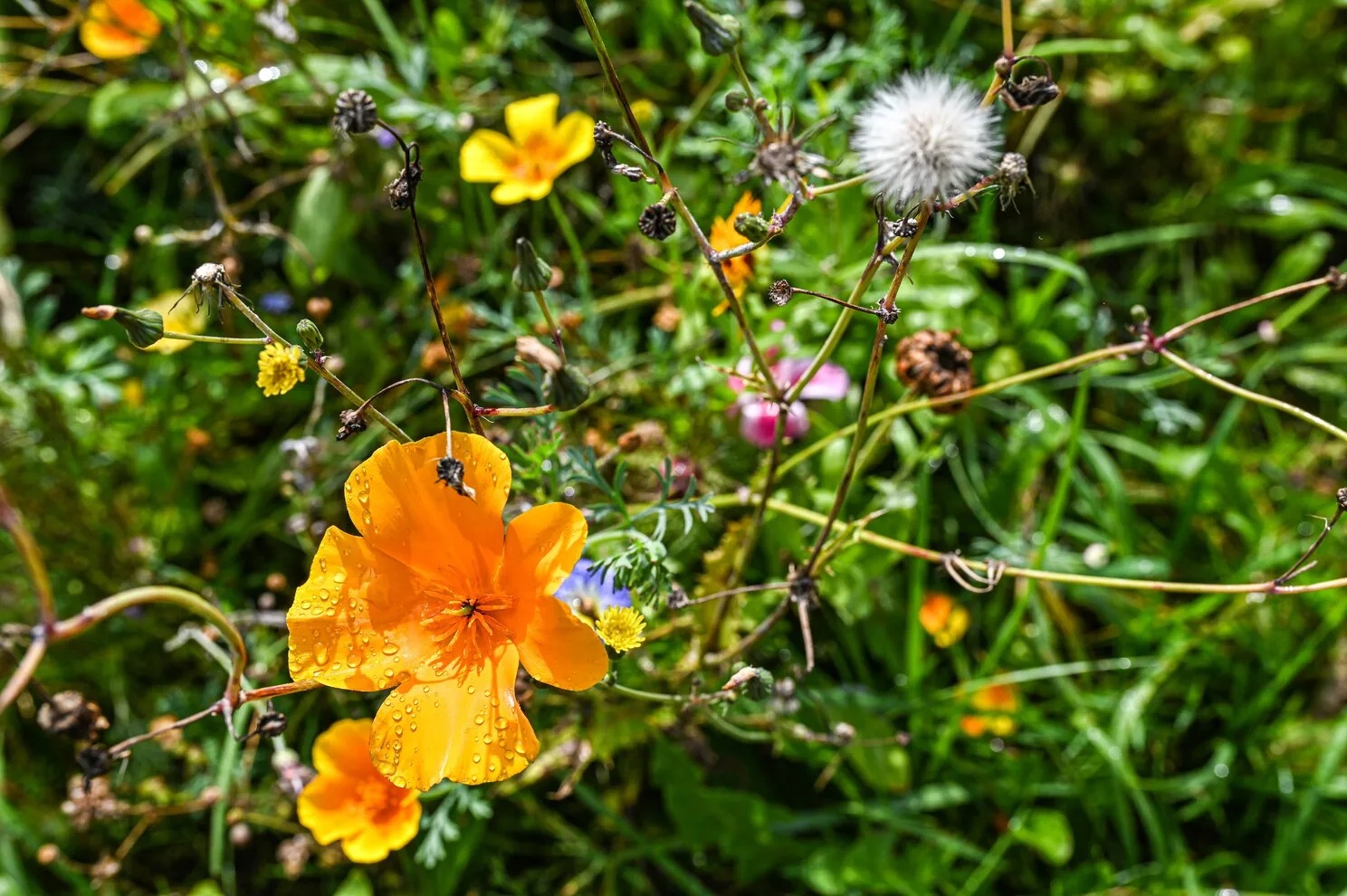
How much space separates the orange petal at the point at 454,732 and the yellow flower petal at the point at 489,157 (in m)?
1.09

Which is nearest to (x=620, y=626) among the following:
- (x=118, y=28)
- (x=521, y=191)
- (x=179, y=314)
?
(x=521, y=191)

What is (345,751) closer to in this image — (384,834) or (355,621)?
(384,834)

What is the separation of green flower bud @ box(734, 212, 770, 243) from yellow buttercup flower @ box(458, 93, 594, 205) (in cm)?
98

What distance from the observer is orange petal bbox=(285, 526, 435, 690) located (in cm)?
125

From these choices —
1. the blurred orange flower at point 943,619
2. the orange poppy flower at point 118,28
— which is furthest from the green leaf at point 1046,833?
the orange poppy flower at point 118,28

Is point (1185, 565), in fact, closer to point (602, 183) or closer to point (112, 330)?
point (602, 183)

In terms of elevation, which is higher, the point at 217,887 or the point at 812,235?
the point at 812,235

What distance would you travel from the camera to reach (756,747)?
7.07 ft

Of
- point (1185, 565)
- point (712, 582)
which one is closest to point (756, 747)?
point (712, 582)

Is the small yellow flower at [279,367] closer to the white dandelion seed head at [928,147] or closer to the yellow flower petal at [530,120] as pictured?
the white dandelion seed head at [928,147]

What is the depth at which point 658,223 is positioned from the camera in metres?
1.22

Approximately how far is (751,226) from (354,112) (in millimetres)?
484

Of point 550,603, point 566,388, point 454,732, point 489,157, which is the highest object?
point 489,157

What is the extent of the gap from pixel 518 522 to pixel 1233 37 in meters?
2.48
